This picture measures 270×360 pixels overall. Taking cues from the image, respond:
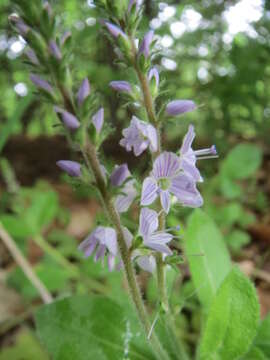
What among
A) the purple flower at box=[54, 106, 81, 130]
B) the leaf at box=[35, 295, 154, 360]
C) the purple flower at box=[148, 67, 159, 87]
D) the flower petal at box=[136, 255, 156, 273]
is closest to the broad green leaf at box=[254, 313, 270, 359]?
the leaf at box=[35, 295, 154, 360]

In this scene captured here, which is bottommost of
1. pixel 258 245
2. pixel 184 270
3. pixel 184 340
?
pixel 258 245

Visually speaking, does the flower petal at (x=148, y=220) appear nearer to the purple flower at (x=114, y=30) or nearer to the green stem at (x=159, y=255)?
the green stem at (x=159, y=255)

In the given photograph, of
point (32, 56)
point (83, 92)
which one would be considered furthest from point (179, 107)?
point (32, 56)

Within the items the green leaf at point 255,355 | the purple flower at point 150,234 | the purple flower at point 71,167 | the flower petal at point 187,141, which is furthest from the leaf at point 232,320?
the purple flower at point 71,167

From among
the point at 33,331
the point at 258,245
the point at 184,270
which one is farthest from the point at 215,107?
the point at 33,331

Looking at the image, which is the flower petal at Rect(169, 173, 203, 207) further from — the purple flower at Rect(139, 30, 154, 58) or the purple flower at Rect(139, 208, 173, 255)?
the purple flower at Rect(139, 30, 154, 58)

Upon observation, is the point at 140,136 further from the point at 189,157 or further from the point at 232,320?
the point at 232,320

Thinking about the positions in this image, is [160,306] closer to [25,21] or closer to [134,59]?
[134,59]

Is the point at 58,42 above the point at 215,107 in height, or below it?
above
